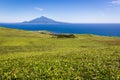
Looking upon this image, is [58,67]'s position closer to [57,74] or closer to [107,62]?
[57,74]

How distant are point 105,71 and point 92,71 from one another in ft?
4.67

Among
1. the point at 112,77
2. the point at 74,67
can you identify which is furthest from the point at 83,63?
the point at 112,77

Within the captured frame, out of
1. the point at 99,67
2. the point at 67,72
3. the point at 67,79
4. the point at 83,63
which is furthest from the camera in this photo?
the point at 83,63

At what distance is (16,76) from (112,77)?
992 centimetres

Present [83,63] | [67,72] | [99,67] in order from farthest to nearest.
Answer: [83,63] → [99,67] → [67,72]

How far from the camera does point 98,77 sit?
20969 millimetres

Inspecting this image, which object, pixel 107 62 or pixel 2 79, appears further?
pixel 107 62

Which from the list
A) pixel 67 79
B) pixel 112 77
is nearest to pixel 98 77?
pixel 112 77

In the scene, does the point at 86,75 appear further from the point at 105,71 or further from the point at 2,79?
→ the point at 2,79

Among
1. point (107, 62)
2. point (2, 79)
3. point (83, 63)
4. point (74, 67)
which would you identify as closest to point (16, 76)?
point (2, 79)

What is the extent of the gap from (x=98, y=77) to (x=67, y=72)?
3.55m

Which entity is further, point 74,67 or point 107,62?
point 107,62

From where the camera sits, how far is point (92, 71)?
22953mm

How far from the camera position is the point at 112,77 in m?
20.8
